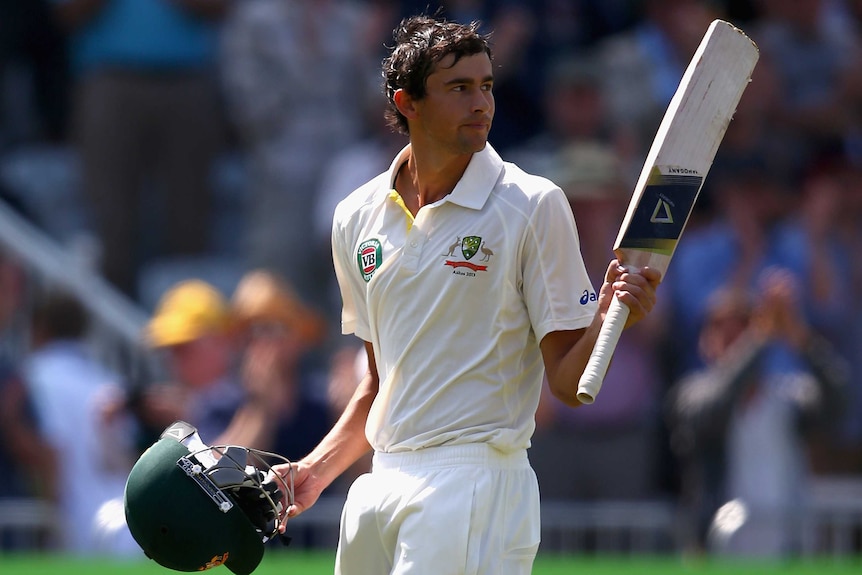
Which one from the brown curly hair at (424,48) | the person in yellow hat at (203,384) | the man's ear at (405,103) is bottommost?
the person in yellow hat at (203,384)

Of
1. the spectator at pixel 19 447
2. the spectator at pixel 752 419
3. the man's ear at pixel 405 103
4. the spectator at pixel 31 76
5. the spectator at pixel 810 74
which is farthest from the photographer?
the spectator at pixel 31 76

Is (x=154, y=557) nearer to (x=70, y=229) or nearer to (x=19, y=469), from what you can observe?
(x=19, y=469)

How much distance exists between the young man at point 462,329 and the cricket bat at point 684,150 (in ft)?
0.39

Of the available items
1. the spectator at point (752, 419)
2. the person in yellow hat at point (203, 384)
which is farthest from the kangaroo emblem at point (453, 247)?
the spectator at point (752, 419)

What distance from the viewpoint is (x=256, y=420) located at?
343 inches

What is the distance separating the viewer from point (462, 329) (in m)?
4.20

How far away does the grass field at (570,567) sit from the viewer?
7523 mm

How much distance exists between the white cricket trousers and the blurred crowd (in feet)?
14.4

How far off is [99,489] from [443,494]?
A: 5113 mm

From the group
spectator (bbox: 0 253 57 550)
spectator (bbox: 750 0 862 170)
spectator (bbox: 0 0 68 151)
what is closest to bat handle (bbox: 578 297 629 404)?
spectator (bbox: 0 253 57 550)

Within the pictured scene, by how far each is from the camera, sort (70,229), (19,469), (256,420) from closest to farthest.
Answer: (256,420) → (19,469) → (70,229)

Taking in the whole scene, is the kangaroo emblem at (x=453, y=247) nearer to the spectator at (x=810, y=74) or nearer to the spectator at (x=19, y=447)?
the spectator at (x=19, y=447)

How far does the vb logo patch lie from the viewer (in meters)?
4.36

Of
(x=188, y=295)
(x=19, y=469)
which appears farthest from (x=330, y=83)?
(x=19, y=469)
